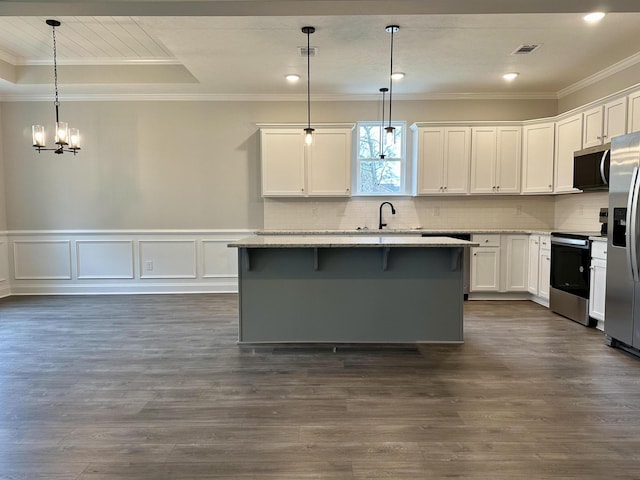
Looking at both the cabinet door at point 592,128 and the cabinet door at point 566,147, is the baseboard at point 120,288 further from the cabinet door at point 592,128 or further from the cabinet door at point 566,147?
the cabinet door at point 592,128

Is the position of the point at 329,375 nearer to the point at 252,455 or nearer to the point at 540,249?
the point at 252,455

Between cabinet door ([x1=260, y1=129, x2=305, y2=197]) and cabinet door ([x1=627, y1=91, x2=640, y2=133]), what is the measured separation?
3.77 metres

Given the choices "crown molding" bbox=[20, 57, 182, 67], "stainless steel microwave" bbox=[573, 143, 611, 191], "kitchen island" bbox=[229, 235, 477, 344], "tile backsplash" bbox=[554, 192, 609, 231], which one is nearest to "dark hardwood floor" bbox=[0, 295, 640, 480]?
"kitchen island" bbox=[229, 235, 477, 344]

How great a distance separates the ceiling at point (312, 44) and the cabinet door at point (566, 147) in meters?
0.66

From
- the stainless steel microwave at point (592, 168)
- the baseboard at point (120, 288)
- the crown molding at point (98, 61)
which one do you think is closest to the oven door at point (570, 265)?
the stainless steel microwave at point (592, 168)

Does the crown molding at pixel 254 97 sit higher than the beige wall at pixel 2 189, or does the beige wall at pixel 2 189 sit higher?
the crown molding at pixel 254 97

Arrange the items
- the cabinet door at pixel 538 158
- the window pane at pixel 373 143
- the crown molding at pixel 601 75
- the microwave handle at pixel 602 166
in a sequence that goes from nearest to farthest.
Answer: the microwave handle at pixel 602 166 → the crown molding at pixel 601 75 → the cabinet door at pixel 538 158 → the window pane at pixel 373 143

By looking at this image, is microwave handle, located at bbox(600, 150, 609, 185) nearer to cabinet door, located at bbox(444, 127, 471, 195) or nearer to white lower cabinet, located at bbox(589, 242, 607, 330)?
white lower cabinet, located at bbox(589, 242, 607, 330)

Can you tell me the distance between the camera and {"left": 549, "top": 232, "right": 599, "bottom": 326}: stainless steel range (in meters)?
4.26

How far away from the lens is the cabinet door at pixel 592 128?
4.52 m

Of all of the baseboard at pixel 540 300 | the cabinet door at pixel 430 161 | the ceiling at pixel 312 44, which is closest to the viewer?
the ceiling at pixel 312 44

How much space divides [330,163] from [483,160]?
2179 mm

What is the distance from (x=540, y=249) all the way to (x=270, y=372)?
3926mm

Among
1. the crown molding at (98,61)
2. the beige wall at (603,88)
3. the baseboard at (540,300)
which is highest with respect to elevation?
the crown molding at (98,61)
